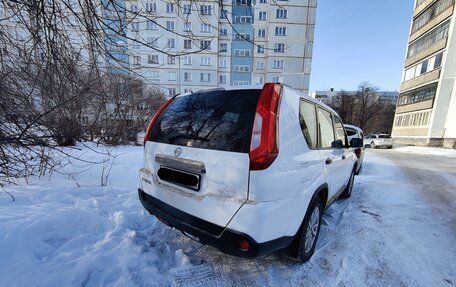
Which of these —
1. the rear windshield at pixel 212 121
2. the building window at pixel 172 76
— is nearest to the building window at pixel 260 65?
the building window at pixel 172 76

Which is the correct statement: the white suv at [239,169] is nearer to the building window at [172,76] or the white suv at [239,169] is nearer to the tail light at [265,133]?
the tail light at [265,133]

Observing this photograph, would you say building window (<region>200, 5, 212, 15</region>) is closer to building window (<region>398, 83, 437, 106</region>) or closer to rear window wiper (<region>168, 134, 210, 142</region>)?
rear window wiper (<region>168, 134, 210, 142</region>)

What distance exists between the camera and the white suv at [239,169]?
1751 millimetres

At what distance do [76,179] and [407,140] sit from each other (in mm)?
33926

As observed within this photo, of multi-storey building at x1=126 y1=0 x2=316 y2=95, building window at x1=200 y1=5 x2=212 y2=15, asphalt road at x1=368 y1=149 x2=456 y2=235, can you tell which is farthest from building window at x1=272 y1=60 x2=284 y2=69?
building window at x1=200 y1=5 x2=212 y2=15

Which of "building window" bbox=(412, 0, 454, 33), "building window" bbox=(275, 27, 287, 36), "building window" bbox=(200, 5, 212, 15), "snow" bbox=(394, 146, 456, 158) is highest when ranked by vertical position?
"building window" bbox=(275, 27, 287, 36)

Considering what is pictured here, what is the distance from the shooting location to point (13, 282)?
185cm

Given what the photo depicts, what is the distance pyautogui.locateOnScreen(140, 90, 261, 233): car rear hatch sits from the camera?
5.90ft

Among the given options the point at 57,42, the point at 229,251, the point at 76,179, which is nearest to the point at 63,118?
the point at 57,42

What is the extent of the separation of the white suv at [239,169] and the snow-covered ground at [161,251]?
49 cm

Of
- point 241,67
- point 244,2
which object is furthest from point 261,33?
point 244,2

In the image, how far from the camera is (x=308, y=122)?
237 centimetres

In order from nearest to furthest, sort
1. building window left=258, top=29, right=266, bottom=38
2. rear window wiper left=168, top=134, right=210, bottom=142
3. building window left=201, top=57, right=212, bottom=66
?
rear window wiper left=168, top=134, right=210, bottom=142 → building window left=201, top=57, right=212, bottom=66 → building window left=258, top=29, right=266, bottom=38

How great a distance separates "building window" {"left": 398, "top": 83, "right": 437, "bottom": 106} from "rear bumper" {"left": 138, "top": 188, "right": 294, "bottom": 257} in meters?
30.3
